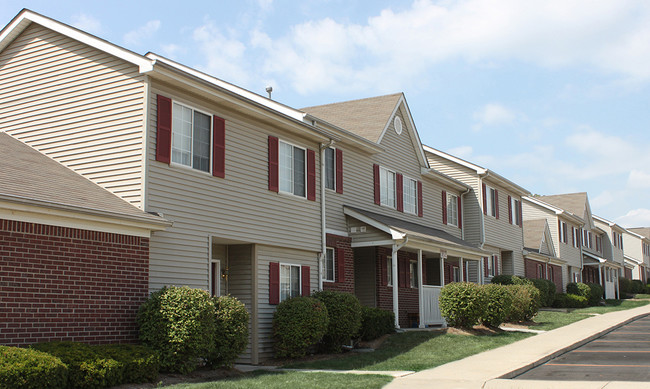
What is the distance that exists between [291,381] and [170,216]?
4196 mm

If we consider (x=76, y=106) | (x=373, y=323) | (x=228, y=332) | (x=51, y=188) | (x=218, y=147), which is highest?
(x=76, y=106)

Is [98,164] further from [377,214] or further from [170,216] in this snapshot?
[377,214]

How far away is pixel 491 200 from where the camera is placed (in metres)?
33.6

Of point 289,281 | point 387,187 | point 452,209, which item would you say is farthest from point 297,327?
point 452,209

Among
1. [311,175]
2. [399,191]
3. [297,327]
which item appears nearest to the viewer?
Result: [297,327]

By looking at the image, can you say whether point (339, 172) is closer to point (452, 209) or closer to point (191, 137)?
point (191, 137)

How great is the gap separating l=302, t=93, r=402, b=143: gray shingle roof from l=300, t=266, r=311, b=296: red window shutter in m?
7.07

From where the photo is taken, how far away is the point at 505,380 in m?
12.0

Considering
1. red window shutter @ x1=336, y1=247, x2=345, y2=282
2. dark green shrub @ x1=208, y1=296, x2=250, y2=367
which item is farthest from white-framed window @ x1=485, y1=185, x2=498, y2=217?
dark green shrub @ x1=208, y1=296, x2=250, y2=367

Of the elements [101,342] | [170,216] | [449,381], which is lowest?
[449,381]

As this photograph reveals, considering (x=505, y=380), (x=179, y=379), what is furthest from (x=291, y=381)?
(x=505, y=380)

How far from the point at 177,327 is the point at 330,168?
32.2 feet

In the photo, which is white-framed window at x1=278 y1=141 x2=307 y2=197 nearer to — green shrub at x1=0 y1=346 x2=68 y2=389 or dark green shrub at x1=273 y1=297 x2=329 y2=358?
dark green shrub at x1=273 y1=297 x2=329 y2=358

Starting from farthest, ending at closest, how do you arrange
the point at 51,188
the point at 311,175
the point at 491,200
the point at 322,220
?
the point at 491,200 < the point at 322,220 < the point at 311,175 < the point at 51,188
